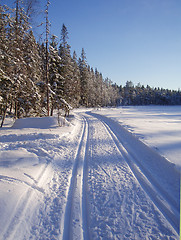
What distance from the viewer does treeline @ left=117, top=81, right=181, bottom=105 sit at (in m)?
85.9

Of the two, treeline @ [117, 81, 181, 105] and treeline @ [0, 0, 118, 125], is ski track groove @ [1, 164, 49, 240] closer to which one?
treeline @ [0, 0, 118, 125]

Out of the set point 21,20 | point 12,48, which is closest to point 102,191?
point 12,48

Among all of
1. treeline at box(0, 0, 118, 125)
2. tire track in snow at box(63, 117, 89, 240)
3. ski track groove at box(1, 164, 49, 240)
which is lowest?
tire track in snow at box(63, 117, 89, 240)

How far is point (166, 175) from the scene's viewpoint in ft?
13.2

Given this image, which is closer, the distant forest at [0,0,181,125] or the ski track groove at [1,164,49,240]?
the ski track groove at [1,164,49,240]

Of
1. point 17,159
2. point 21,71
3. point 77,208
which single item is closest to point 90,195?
point 77,208

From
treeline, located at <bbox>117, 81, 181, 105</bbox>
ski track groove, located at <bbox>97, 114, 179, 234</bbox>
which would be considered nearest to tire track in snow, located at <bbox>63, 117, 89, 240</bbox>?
ski track groove, located at <bbox>97, 114, 179, 234</bbox>

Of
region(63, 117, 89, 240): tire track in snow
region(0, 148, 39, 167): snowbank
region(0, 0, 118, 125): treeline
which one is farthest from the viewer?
region(0, 0, 118, 125): treeline

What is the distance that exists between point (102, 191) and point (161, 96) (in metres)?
98.2

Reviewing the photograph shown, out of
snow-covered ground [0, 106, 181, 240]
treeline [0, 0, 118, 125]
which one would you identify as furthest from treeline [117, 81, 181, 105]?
snow-covered ground [0, 106, 181, 240]

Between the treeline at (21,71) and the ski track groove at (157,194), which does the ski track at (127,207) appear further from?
the treeline at (21,71)

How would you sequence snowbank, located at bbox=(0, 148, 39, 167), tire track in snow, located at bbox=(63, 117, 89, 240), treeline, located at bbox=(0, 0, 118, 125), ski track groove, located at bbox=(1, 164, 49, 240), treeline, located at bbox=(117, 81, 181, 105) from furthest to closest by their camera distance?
1. treeline, located at bbox=(117, 81, 181, 105)
2. treeline, located at bbox=(0, 0, 118, 125)
3. snowbank, located at bbox=(0, 148, 39, 167)
4. tire track in snow, located at bbox=(63, 117, 89, 240)
5. ski track groove, located at bbox=(1, 164, 49, 240)

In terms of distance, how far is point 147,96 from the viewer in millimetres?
88438

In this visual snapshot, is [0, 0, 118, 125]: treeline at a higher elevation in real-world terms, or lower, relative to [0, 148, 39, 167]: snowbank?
higher
